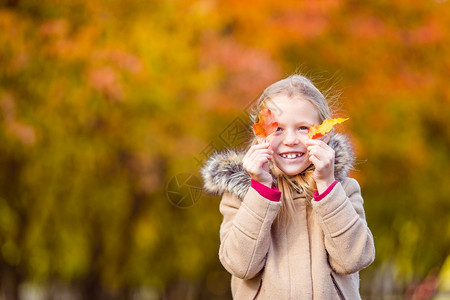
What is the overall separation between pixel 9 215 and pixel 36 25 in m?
4.83

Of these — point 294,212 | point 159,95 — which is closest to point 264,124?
point 294,212

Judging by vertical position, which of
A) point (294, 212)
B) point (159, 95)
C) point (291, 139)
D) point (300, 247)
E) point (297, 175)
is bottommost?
point (300, 247)

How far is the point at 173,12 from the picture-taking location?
25.3ft

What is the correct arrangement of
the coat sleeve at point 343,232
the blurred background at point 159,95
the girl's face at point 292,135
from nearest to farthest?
1. the coat sleeve at point 343,232
2. the girl's face at point 292,135
3. the blurred background at point 159,95

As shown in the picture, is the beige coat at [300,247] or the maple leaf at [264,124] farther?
the maple leaf at [264,124]

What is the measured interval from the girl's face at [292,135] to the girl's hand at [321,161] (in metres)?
0.06

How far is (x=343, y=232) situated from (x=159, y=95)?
5.50m

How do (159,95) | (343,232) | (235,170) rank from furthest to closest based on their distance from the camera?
(159,95) → (235,170) → (343,232)

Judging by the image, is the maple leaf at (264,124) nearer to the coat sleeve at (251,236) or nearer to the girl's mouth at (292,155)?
the girl's mouth at (292,155)

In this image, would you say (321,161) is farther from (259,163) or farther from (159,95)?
(159,95)

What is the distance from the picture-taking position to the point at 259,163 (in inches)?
98.8

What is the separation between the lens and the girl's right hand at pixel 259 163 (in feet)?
8.25

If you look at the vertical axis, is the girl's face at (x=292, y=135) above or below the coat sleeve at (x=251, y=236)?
above

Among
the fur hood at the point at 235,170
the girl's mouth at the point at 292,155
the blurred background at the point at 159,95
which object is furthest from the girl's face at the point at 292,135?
the blurred background at the point at 159,95
